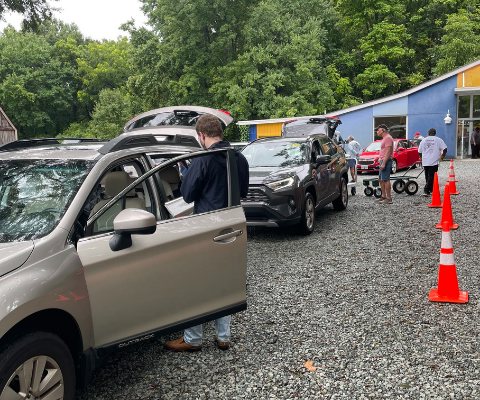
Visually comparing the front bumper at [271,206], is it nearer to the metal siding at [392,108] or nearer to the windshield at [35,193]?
the windshield at [35,193]

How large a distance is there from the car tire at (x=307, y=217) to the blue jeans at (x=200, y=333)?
467 centimetres

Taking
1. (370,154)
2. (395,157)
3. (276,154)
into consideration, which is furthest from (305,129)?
(276,154)

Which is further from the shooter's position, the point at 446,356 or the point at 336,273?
the point at 336,273

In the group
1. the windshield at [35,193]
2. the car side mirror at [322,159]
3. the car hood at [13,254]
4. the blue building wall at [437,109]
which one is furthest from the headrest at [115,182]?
the blue building wall at [437,109]

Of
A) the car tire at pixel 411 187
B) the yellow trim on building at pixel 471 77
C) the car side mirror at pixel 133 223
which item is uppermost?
the yellow trim on building at pixel 471 77

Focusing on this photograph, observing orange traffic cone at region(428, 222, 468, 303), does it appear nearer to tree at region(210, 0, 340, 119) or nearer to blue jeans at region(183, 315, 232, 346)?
blue jeans at region(183, 315, 232, 346)

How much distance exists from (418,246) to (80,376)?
6.08 meters

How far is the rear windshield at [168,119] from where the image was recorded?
905cm

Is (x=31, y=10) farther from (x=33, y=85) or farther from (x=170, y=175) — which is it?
(x=33, y=85)

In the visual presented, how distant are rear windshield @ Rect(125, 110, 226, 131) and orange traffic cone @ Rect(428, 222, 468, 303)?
5.23 metres

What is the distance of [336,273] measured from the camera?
21.1 feet


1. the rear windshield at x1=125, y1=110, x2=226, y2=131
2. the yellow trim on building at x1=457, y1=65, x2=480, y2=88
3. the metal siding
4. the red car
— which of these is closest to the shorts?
the rear windshield at x1=125, y1=110, x2=226, y2=131

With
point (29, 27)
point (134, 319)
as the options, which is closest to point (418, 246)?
point (134, 319)

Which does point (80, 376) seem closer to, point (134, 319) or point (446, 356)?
point (134, 319)
